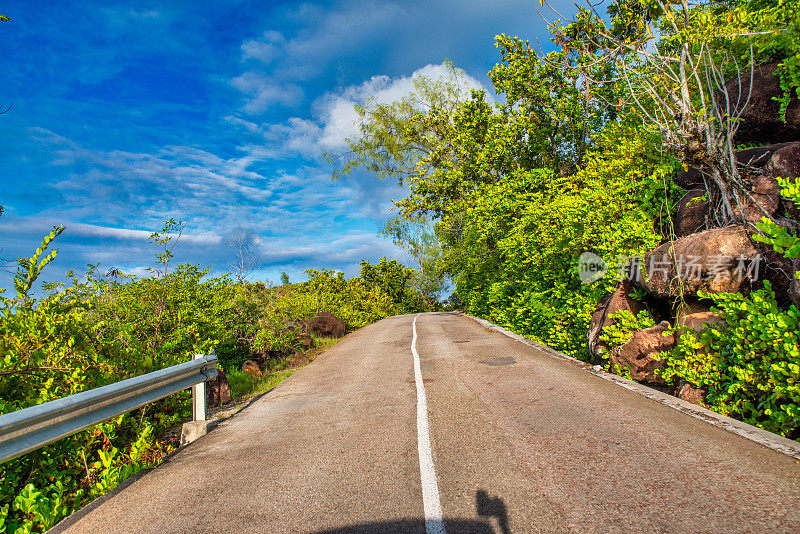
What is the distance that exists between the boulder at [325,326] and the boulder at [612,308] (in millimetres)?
12126

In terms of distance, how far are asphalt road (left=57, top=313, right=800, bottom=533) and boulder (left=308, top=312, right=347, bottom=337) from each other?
477 inches

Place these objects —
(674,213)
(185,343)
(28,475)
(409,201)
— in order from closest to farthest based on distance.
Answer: (28,475)
(185,343)
(674,213)
(409,201)

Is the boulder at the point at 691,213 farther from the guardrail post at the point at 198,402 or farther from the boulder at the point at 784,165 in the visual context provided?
the guardrail post at the point at 198,402

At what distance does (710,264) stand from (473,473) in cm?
528

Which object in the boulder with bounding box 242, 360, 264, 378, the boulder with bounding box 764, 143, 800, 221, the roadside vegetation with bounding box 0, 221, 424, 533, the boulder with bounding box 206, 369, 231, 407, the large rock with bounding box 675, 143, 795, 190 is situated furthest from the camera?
the boulder with bounding box 242, 360, 264, 378

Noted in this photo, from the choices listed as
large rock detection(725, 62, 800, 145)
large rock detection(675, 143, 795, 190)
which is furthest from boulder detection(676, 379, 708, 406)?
large rock detection(725, 62, 800, 145)

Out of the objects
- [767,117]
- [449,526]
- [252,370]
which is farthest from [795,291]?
[252,370]

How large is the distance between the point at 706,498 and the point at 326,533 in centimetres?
286

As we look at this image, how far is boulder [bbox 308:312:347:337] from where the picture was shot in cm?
1830

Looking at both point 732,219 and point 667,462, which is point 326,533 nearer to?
point 667,462

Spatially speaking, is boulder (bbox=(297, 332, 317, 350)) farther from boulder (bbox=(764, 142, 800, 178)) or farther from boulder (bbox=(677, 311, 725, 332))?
boulder (bbox=(764, 142, 800, 178))

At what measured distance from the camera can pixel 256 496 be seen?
3.50m

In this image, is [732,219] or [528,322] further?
[528,322]

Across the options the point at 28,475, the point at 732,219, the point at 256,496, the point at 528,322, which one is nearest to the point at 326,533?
the point at 256,496
